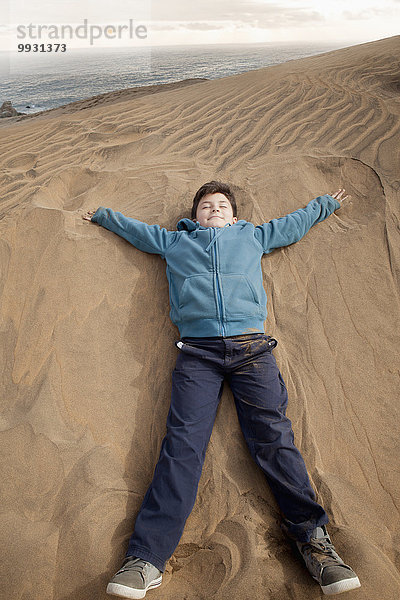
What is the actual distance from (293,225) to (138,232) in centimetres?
116

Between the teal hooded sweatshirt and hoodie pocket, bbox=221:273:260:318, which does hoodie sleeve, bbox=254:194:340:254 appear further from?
hoodie pocket, bbox=221:273:260:318

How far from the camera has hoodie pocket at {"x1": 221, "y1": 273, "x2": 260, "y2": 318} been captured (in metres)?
2.58

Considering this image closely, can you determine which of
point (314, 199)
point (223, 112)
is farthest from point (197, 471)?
point (223, 112)

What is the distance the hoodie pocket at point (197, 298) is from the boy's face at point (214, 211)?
1.88ft

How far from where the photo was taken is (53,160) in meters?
4.52

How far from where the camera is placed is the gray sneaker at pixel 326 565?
5.89 feet

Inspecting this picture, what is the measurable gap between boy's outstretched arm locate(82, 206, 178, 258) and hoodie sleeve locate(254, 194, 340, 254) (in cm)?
66

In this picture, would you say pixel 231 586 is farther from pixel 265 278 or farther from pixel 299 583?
pixel 265 278

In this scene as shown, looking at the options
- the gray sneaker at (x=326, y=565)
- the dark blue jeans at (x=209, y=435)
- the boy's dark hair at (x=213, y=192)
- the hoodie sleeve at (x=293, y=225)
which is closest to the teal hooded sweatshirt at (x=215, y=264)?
the hoodie sleeve at (x=293, y=225)

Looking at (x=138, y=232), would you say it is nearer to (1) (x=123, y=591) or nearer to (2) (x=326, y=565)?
(1) (x=123, y=591)

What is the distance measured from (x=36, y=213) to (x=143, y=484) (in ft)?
7.11

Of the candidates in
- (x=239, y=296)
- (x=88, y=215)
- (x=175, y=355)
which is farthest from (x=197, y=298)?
(x=88, y=215)

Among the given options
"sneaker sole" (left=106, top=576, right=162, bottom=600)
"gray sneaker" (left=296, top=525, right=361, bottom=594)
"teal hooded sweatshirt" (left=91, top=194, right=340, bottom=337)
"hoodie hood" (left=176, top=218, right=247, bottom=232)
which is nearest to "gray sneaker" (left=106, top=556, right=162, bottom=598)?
"sneaker sole" (left=106, top=576, right=162, bottom=600)

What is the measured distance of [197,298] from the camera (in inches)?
103
